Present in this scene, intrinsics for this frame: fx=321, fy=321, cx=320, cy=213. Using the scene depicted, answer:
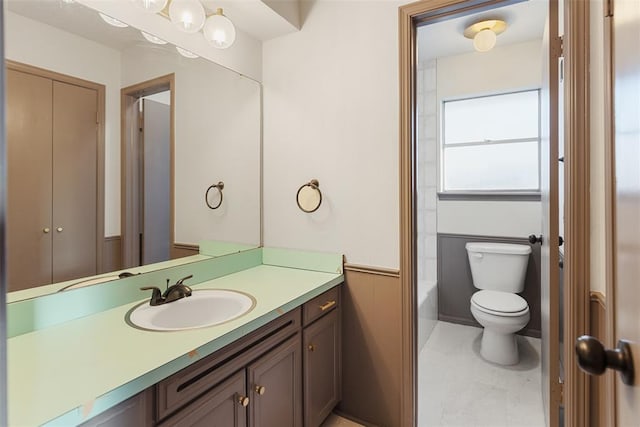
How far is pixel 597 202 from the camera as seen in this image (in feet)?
3.47

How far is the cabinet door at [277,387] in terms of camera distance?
1177 mm

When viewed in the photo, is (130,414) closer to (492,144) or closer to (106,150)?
(106,150)

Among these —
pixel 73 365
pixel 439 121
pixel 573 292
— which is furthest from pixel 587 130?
pixel 439 121

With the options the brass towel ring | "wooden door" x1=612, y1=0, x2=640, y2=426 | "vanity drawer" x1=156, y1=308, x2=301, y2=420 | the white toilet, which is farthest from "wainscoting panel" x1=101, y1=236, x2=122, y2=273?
the white toilet

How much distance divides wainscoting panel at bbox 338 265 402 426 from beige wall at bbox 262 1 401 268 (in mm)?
124

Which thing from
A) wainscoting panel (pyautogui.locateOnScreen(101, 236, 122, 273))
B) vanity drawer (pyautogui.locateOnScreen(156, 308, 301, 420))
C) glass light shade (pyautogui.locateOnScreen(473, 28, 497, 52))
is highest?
glass light shade (pyautogui.locateOnScreen(473, 28, 497, 52))

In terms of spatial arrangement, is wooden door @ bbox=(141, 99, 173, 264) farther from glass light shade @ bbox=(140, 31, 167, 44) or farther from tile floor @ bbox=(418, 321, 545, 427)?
tile floor @ bbox=(418, 321, 545, 427)

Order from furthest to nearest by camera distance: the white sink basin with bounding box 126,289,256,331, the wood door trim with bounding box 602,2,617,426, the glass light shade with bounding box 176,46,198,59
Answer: the glass light shade with bounding box 176,46,198,59 → the white sink basin with bounding box 126,289,256,331 → the wood door trim with bounding box 602,2,617,426

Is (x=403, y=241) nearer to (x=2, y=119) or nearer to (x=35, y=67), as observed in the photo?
(x=2, y=119)

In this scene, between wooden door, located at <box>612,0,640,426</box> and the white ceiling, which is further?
the white ceiling

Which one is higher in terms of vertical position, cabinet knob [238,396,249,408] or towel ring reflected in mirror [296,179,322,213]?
towel ring reflected in mirror [296,179,322,213]

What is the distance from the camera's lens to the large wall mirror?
107cm

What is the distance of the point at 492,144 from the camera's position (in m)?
2.86

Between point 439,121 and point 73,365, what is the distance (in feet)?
10.1
